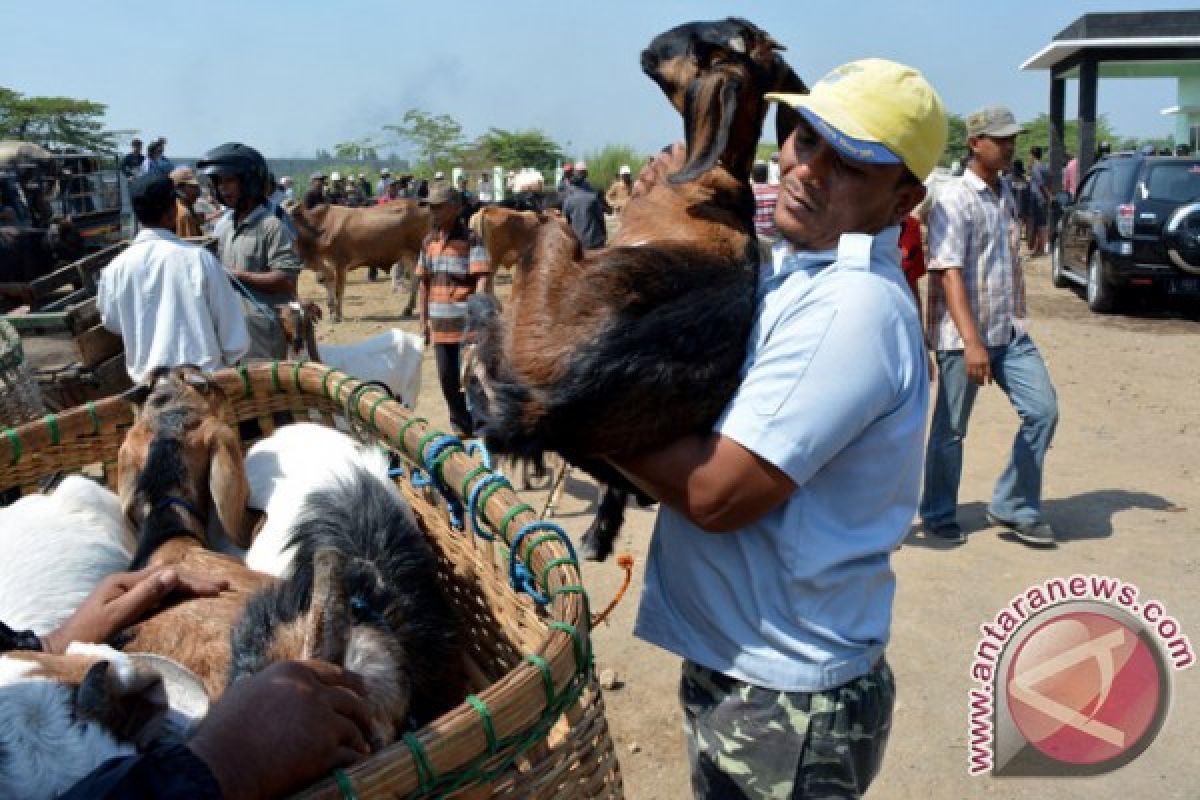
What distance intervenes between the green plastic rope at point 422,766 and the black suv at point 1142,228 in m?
11.0

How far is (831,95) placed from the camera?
5.24ft

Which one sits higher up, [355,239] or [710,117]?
[710,117]

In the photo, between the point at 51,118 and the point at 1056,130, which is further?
the point at 51,118

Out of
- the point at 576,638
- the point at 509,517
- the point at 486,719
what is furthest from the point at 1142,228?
the point at 486,719

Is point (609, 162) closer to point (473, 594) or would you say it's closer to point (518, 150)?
point (518, 150)

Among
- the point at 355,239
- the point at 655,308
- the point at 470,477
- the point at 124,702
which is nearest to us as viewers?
the point at 124,702

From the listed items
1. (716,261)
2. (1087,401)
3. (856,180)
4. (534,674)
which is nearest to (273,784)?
(534,674)

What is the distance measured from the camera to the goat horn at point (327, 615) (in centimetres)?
159

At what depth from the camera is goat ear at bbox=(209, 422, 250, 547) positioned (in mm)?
2713

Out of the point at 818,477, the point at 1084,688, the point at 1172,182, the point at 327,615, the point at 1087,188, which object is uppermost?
the point at 818,477

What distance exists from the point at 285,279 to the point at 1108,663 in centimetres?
408

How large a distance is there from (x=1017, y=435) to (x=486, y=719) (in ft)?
14.0

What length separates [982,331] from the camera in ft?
15.8

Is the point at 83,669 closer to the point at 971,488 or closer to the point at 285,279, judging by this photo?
the point at 285,279
